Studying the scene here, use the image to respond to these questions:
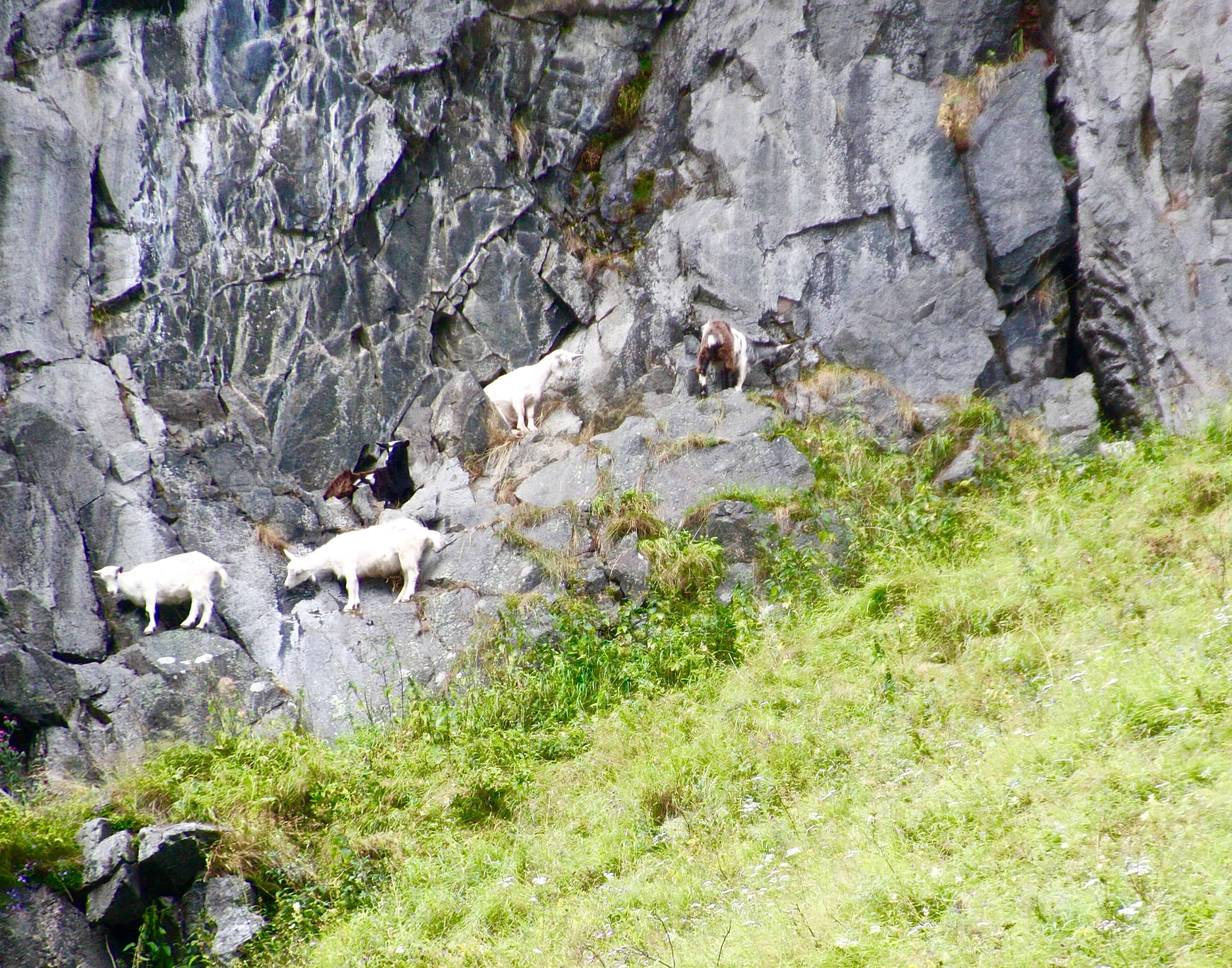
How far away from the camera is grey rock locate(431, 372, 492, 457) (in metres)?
13.7

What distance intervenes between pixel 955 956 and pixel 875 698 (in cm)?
341

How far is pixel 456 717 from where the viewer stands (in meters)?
9.35

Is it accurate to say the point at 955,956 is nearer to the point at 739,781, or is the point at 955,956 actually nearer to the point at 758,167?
the point at 739,781

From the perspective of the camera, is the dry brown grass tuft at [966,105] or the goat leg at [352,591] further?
the dry brown grass tuft at [966,105]

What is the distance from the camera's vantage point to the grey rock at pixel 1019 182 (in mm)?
13297

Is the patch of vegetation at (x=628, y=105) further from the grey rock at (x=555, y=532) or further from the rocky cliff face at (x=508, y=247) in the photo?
the grey rock at (x=555, y=532)

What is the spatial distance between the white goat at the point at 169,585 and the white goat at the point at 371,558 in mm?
941

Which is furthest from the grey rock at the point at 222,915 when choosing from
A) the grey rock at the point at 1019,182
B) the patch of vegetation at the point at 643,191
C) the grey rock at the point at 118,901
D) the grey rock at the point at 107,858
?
the grey rock at the point at 1019,182

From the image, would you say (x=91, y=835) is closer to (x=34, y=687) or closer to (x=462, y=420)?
(x=34, y=687)

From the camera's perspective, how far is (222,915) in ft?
23.9

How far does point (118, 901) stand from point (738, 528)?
22.9ft

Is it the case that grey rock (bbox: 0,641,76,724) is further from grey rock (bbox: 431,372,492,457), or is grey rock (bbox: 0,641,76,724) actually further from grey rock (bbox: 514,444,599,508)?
grey rock (bbox: 431,372,492,457)

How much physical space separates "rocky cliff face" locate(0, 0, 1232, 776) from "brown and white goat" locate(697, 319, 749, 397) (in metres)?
0.45

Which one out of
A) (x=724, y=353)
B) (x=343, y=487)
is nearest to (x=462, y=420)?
(x=343, y=487)
